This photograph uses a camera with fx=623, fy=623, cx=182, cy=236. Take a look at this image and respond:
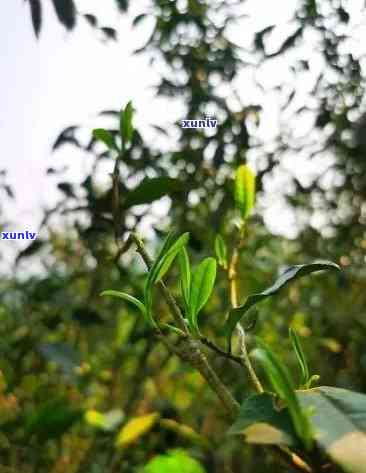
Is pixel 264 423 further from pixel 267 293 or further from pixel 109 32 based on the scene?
pixel 109 32

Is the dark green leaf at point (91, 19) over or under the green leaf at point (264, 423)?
over

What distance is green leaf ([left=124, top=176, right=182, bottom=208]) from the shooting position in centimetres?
54

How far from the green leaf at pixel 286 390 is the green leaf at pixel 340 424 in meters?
0.01

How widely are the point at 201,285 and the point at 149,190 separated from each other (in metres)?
0.18

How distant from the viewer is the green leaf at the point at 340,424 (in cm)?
25

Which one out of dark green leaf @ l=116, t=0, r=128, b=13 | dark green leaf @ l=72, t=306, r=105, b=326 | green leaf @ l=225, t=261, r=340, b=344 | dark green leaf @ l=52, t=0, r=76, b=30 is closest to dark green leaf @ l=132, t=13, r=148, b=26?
dark green leaf @ l=116, t=0, r=128, b=13

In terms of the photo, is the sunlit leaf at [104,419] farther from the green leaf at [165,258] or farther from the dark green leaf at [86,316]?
the green leaf at [165,258]

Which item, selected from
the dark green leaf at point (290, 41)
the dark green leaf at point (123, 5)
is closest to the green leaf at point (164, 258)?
the dark green leaf at point (123, 5)

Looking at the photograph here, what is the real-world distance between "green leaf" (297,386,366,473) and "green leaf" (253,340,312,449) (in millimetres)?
11

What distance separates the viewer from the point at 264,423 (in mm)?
279

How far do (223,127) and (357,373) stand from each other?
90 centimetres

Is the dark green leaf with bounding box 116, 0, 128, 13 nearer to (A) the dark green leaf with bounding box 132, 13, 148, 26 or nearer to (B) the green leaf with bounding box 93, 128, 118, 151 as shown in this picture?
(A) the dark green leaf with bounding box 132, 13, 148, 26

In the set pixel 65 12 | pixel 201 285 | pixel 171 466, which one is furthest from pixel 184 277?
pixel 65 12

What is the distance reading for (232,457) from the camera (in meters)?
1.61
